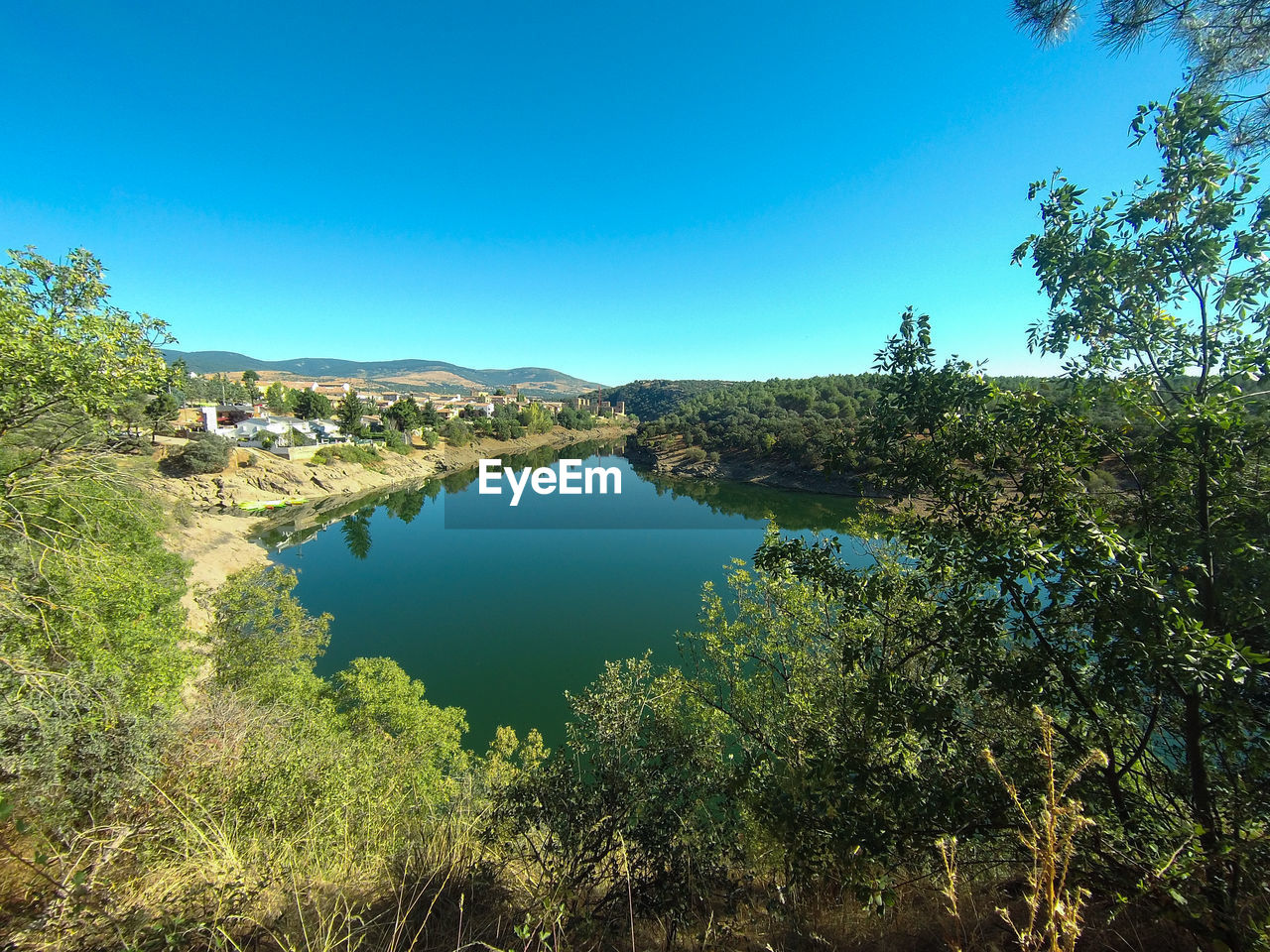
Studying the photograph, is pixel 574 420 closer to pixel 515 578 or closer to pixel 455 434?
pixel 455 434

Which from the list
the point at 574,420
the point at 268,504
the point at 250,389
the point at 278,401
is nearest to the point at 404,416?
the point at 278,401

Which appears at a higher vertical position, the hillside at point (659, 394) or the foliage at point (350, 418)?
the hillside at point (659, 394)

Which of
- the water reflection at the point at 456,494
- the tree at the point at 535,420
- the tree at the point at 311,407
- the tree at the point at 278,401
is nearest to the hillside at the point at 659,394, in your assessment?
the tree at the point at 535,420

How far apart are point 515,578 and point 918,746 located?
61.3 ft

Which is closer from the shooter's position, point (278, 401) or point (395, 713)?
point (395, 713)

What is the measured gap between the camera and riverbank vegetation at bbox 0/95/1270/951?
5.36ft

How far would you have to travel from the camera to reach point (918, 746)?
2.30 meters

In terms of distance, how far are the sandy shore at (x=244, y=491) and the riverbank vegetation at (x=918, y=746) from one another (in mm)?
5261

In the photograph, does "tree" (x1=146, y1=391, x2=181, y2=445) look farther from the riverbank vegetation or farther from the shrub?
the shrub

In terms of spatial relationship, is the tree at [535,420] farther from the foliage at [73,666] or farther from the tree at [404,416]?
the foliage at [73,666]

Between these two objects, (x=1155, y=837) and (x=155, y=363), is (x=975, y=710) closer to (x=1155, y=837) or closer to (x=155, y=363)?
(x=1155, y=837)

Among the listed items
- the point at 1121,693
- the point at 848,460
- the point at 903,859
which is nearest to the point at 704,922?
the point at 903,859

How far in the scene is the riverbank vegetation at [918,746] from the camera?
163 cm

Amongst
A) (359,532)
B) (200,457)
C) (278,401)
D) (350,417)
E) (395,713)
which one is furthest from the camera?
(278,401)
